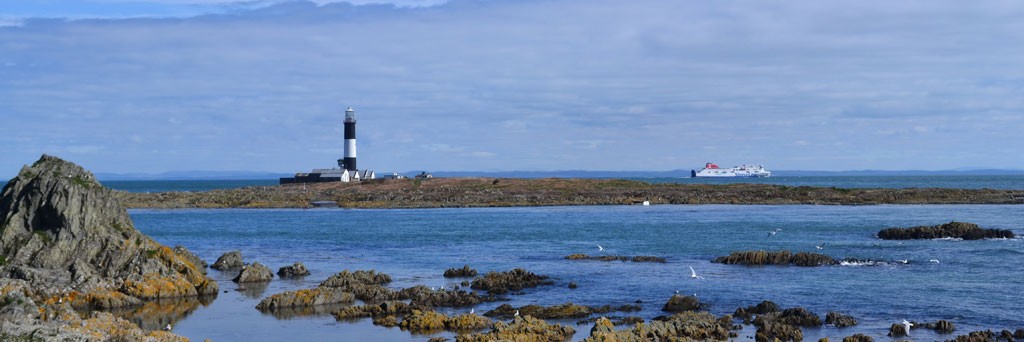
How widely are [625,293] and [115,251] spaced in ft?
53.1

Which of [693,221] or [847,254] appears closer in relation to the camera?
[847,254]

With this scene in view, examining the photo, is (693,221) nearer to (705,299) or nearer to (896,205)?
(896,205)

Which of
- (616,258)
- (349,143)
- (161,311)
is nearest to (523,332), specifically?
(161,311)

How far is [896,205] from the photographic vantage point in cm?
8756

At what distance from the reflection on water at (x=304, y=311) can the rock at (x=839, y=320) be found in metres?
13.3

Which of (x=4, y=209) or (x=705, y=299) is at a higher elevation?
(x=4, y=209)

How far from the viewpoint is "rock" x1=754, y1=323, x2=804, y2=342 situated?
2244 centimetres

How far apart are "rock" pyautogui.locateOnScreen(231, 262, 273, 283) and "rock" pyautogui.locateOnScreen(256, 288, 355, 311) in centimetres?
564

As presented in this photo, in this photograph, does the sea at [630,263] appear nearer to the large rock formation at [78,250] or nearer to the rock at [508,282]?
the rock at [508,282]

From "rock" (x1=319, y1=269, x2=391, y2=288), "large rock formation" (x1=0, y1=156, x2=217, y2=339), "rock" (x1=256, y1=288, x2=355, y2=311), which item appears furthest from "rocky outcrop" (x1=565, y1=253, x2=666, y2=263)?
"large rock formation" (x1=0, y1=156, x2=217, y2=339)

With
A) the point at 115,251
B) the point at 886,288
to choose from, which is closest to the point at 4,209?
the point at 115,251

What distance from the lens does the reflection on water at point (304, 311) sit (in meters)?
27.2

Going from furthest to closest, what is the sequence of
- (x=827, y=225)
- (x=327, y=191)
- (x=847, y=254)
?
(x=327, y=191), (x=827, y=225), (x=847, y=254)

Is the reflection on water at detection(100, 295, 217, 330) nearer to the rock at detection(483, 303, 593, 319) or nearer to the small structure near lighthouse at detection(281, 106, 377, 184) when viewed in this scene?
the rock at detection(483, 303, 593, 319)
